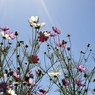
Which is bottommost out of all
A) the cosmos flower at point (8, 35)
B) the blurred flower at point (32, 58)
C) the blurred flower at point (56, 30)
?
the blurred flower at point (32, 58)

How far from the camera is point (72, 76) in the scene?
4.76 meters

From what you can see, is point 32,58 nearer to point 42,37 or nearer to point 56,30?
point 42,37

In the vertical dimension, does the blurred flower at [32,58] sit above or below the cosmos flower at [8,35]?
below

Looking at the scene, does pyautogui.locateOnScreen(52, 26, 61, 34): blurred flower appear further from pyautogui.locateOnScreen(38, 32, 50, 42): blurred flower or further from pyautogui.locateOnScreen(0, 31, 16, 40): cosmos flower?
pyautogui.locateOnScreen(38, 32, 50, 42): blurred flower

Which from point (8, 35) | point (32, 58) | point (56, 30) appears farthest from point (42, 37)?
point (56, 30)

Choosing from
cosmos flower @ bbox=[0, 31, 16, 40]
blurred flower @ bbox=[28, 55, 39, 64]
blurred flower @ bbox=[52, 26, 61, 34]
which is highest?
blurred flower @ bbox=[52, 26, 61, 34]

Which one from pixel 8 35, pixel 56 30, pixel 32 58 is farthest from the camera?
pixel 56 30

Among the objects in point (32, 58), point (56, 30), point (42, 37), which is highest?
point (56, 30)

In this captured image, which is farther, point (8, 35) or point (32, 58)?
point (8, 35)

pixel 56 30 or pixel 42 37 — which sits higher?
pixel 56 30

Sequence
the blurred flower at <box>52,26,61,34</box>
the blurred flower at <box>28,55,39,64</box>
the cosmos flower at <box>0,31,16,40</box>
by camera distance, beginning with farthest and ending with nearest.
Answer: the blurred flower at <box>52,26,61,34</box> < the cosmos flower at <box>0,31,16,40</box> < the blurred flower at <box>28,55,39,64</box>

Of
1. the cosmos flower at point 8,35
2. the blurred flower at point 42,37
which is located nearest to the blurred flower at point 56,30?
the cosmos flower at point 8,35

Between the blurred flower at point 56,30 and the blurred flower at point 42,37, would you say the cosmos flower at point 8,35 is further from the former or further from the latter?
the blurred flower at point 56,30

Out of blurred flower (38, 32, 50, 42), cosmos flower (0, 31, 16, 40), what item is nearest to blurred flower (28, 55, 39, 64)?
blurred flower (38, 32, 50, 42)
